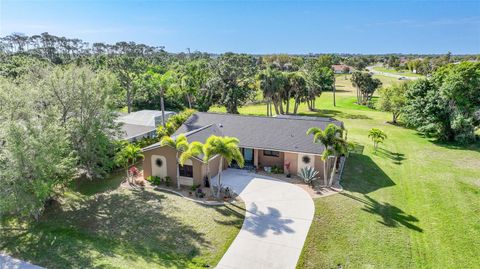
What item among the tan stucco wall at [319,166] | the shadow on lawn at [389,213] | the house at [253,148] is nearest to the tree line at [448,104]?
the house at [253,148]

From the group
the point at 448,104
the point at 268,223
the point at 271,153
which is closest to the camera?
the point at 268,223

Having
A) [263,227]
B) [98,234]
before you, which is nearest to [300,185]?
[263,227]

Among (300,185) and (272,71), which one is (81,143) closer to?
(300,185)

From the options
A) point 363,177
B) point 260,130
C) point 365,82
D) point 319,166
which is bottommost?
point 363,177

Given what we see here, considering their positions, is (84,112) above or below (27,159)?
above

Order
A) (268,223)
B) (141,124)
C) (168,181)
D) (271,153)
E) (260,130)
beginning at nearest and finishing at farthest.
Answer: (268,223) → (168,181) → (271,153) → (260,130) → (141,124)

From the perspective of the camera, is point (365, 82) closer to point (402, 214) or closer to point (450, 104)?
point (450, 104)

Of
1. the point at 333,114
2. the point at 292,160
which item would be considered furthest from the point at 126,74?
the point at 292,160
